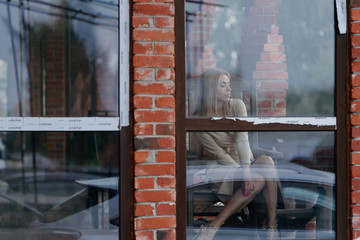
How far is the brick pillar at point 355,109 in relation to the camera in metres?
2.50

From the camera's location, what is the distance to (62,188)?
270 centimetres

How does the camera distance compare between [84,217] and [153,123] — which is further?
[84,217]

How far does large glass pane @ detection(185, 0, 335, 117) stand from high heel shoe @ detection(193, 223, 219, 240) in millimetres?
782

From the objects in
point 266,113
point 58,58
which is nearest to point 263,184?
point 266,113

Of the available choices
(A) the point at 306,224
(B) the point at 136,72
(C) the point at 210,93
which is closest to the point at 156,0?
(B) the point at 136,72

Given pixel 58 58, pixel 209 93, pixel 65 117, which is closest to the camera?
pixel 65 117

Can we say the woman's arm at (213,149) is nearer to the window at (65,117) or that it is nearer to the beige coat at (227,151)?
the beige coat at (227,151)

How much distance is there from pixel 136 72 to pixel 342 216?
61.1 inches

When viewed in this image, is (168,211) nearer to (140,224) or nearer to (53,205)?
(140,224)

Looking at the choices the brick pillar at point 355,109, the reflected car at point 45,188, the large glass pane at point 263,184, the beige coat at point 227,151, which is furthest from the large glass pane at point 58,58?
the brick pillar at point 355,109

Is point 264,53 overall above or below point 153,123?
above

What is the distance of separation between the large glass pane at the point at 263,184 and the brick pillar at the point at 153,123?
0.22m

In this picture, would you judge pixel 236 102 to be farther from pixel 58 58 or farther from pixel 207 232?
pixel 58 58

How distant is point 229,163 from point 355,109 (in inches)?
33.1
